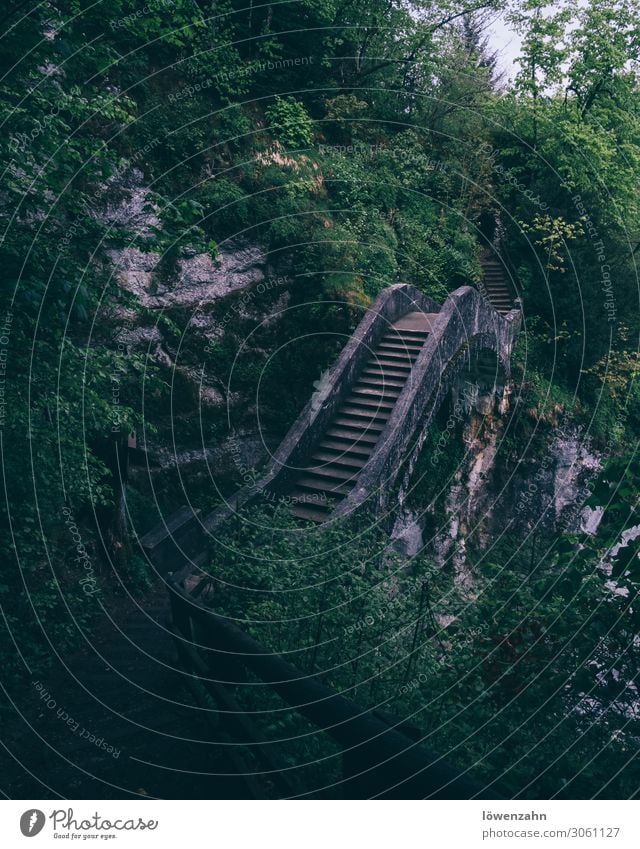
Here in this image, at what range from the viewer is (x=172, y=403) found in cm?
1130

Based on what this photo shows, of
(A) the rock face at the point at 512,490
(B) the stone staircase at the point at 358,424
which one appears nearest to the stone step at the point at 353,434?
(B) the stone staircase at the point at 358,424

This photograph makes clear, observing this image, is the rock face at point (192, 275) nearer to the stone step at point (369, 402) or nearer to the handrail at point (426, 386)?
the stone step at point (369, 402)

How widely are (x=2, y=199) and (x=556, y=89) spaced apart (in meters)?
18.5

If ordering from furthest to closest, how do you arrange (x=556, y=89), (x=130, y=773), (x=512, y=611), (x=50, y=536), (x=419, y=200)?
(x=556, y=89)
(x=419, y=200)
(x=50, y=536)
(x=512, y=611)
(x=130, y=773)

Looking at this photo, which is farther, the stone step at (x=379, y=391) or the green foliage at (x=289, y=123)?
the green foliage at (x=289, y=123)

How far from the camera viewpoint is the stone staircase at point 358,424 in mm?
10219

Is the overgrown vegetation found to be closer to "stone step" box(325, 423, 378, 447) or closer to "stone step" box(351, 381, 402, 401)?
"stone step" box(351, 381, 402, 401)

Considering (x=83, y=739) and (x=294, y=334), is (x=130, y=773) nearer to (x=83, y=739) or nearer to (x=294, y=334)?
(x=83, y=739)

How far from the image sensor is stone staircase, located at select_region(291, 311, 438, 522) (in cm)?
1022

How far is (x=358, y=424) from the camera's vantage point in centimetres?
1130

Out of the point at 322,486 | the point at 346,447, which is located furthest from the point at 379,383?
the point at 322,486

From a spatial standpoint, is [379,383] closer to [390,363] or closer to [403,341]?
[390,363]

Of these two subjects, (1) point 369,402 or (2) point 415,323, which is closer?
(1) point 369,402

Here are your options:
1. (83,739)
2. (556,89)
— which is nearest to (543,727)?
(83,739)
